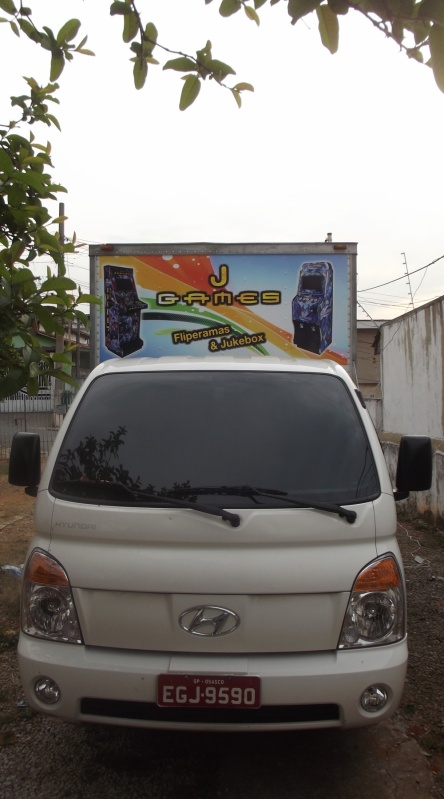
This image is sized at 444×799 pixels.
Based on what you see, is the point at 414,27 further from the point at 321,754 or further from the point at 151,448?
the point at 321,754

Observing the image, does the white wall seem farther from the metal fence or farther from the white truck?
the metal fence

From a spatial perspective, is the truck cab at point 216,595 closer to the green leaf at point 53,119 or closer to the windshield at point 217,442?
the windshield at point 217,442

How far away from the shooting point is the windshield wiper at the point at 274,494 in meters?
2.62

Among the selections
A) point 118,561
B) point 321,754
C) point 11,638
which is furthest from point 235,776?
point 11,638

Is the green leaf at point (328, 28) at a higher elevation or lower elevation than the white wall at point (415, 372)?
higher

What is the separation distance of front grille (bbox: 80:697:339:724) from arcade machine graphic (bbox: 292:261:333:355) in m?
3.49

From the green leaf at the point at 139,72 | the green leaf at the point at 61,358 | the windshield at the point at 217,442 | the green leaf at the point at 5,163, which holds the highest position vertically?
the green leaf at the point at 139,72

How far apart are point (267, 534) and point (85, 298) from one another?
158 cm


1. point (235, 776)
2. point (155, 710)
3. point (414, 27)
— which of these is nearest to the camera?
point (414, 27)

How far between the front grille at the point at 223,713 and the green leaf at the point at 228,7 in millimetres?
2558

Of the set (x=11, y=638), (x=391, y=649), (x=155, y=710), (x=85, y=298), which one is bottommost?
(x=11, y=638)

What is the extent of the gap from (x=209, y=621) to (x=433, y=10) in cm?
210

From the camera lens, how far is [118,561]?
8.54 feet

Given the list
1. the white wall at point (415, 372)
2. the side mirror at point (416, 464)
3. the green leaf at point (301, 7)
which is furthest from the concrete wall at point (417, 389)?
the green leaf at point (301, 7)
